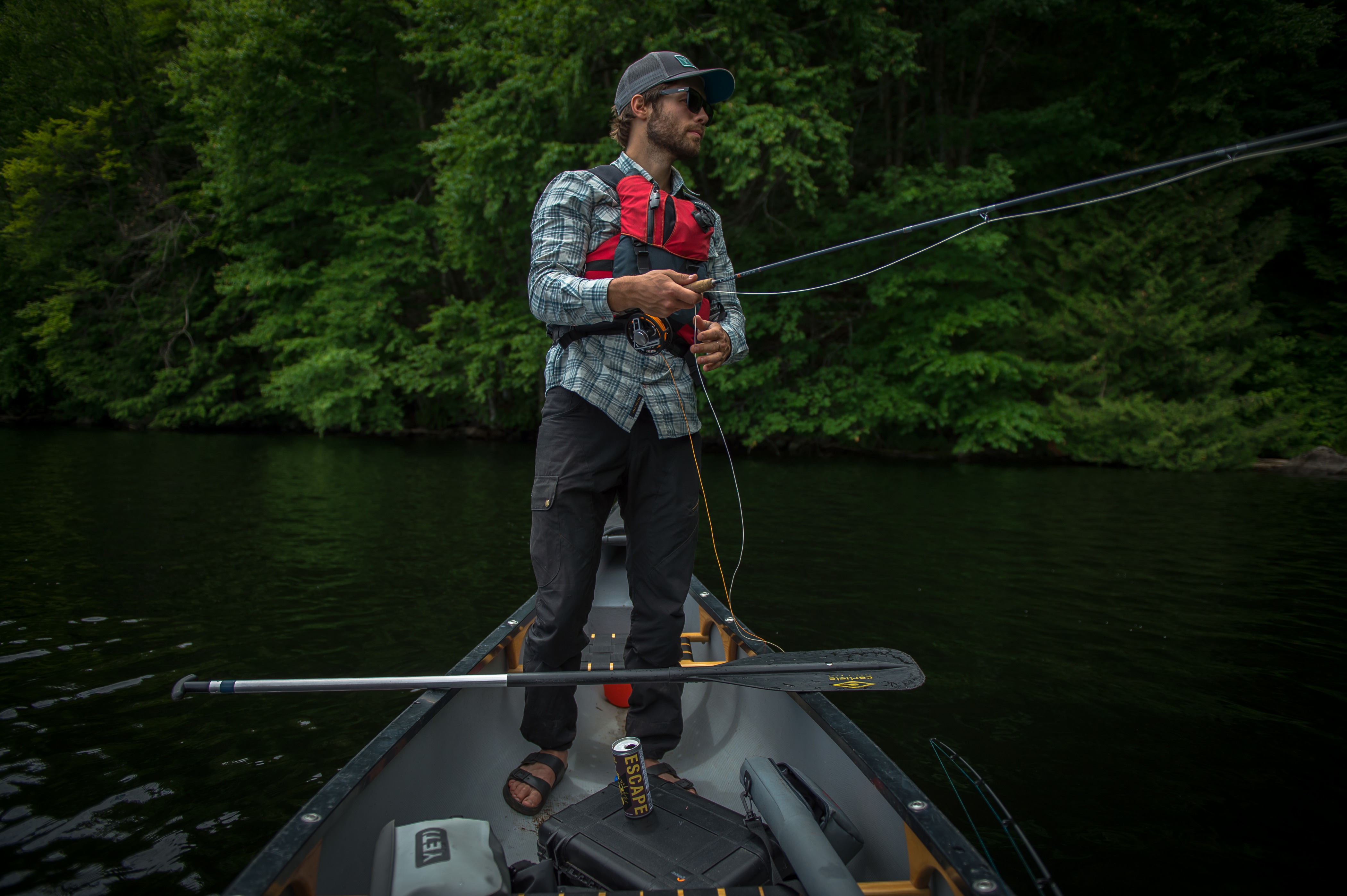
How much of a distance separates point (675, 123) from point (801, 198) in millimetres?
11954

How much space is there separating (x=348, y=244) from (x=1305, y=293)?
797 inches

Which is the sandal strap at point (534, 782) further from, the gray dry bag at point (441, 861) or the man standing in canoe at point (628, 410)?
the gray dry bag at point (441, 861)

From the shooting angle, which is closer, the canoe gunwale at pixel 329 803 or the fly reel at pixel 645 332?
the canoe gunwale at pixel 329 803

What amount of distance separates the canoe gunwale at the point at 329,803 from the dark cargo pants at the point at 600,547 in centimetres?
16

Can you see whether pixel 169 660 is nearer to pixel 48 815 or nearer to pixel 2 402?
pixel 48 815

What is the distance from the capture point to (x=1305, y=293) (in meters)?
15.7

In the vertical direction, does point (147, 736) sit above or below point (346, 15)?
below

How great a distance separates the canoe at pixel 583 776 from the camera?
4.89 ft

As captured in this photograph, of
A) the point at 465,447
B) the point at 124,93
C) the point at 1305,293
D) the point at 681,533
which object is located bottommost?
the point at 465,447

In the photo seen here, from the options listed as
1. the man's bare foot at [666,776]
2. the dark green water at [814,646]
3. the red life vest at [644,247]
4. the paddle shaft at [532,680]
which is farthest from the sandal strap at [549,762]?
the red life vest at [644,247]

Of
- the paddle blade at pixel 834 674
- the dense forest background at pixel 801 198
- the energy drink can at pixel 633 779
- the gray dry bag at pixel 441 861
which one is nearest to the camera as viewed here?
the gray dry bag at pixel 441 861

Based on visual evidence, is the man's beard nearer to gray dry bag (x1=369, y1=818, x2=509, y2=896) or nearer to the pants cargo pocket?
the pants cargo pocket

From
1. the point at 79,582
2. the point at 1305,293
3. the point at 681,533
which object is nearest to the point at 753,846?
the point at 681,533

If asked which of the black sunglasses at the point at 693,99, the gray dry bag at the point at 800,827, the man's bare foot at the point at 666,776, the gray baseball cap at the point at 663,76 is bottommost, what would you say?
the man's bare foot at the point at 666,776
